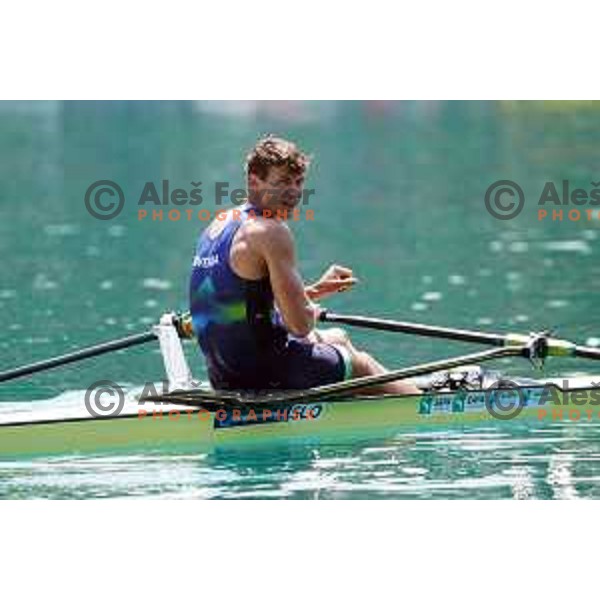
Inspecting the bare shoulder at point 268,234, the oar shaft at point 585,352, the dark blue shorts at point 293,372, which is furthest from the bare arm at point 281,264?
the oar shaft at point 585,352

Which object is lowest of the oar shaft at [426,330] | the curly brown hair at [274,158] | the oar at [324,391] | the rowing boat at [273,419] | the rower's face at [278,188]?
the rowing boat at [273,419]

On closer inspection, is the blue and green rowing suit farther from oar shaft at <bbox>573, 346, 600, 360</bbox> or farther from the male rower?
oar shaft at <bbox>573, 346, 600, 360</bbox>

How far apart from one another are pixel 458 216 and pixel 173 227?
9.83ft

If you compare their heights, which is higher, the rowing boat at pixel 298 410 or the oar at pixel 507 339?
the oar at pixel 507 339

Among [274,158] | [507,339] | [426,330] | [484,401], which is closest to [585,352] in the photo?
[507,339]

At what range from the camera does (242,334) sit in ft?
38.6

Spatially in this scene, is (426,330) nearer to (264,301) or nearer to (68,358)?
(264,301)

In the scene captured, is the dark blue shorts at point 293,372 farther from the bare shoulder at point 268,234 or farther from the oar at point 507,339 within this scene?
the bare shoulder at point 268,234

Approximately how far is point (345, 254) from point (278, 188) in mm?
8200

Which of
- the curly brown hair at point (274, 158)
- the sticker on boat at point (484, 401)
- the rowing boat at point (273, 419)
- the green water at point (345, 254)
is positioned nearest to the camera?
the green water at point (345, 254)

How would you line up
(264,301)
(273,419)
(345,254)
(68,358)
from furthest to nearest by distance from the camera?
(345,254)
(68,358)
(273,419)
(264,301)

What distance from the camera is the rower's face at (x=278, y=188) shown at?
11.5m

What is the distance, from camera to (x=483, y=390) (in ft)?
40.1

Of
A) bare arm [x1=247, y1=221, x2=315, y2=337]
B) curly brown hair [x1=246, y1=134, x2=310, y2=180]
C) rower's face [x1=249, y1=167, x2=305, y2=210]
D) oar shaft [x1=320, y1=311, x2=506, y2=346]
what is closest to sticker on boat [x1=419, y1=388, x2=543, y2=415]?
oar shaft [x1=320, y1=311, x2=506, y2=346]
